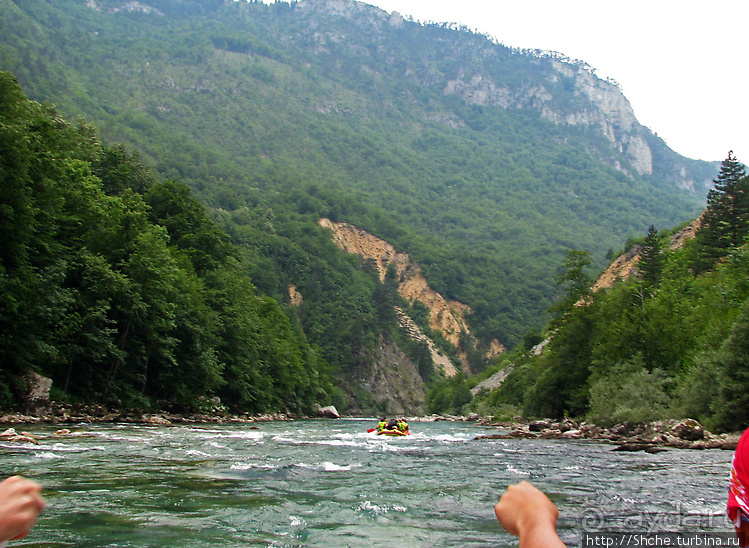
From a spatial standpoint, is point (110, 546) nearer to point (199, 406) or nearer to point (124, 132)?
point (199, 406)

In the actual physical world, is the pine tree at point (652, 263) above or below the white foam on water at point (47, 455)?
above

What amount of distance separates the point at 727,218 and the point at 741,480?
56.8 meters

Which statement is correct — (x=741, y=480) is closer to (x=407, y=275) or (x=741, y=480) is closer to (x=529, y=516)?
(x=529, y=516)

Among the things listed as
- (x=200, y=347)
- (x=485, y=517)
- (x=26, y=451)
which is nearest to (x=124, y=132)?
(x=200, y=347)

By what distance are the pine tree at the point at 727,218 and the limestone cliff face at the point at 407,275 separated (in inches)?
4165

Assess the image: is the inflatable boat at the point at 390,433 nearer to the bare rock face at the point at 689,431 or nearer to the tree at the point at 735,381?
the bare rock face at the point at 689,431

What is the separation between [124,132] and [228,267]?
298 ft

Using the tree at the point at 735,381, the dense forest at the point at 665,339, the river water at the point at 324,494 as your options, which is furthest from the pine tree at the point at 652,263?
the river water at the point at 324,494

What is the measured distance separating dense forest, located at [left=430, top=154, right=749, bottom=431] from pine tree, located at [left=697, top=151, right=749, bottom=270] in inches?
3.6

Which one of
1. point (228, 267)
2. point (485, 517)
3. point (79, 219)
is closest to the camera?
point (485, 517)

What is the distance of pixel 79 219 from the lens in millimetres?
33844

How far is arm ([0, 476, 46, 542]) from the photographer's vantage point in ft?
8.12

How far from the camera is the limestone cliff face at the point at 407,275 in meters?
161

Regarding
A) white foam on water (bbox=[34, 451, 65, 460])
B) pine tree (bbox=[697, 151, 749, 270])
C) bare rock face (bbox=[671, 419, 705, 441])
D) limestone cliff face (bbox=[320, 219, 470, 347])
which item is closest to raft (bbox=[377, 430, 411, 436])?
bare rock face (bbox=[671, 419, 705, 441])
